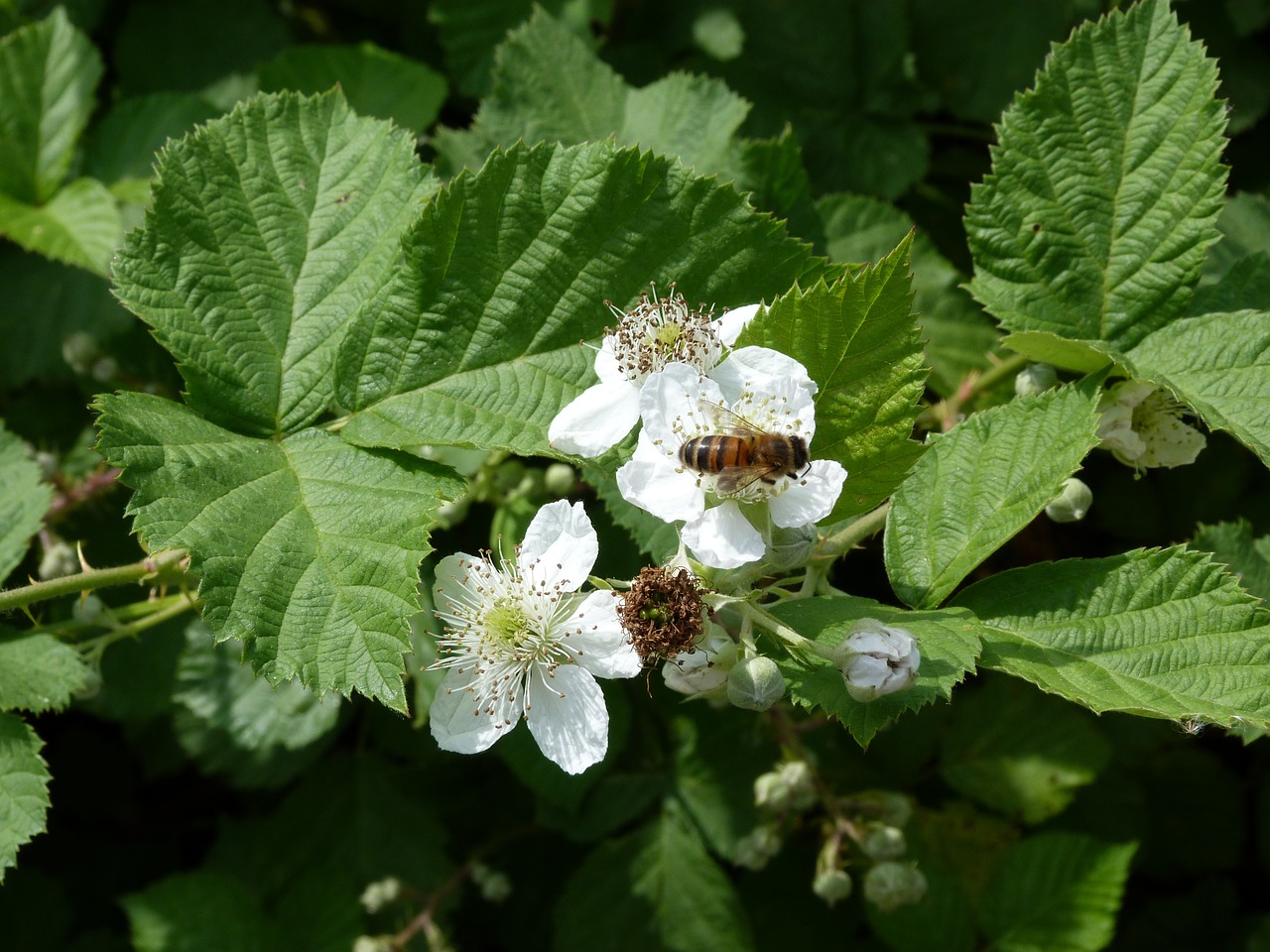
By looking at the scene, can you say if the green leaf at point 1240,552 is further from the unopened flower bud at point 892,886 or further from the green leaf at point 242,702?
the green leaf at point 242,702

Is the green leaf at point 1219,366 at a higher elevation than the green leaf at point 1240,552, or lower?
higher

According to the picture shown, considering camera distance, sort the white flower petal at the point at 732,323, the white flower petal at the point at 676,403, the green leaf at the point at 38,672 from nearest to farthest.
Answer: the white flower petal at the point at 676,403 < the white flower petal at the point at 732,323 < the green leaf at the point at 38,672

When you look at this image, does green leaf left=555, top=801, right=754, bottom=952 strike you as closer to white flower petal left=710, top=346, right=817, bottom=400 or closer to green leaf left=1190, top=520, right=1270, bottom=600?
green leaf left=1190, top=520, right=1270, bottom=600

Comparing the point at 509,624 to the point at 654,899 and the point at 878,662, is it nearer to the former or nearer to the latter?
the point at 878,662

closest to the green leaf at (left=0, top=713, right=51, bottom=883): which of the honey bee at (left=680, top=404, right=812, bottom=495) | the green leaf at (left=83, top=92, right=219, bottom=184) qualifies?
the honey bee at (left=680, top=404, right=812, bottom=495)

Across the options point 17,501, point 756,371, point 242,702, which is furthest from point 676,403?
point 242,702

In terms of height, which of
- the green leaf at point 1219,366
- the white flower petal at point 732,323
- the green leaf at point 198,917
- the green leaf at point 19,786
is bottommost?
the green leaf at point 198,917

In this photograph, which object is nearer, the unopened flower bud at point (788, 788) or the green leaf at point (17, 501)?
the green leaf at point (17, 501)

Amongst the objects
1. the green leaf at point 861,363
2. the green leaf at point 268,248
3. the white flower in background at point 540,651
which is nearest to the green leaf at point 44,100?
the green leaf at point 268,248
